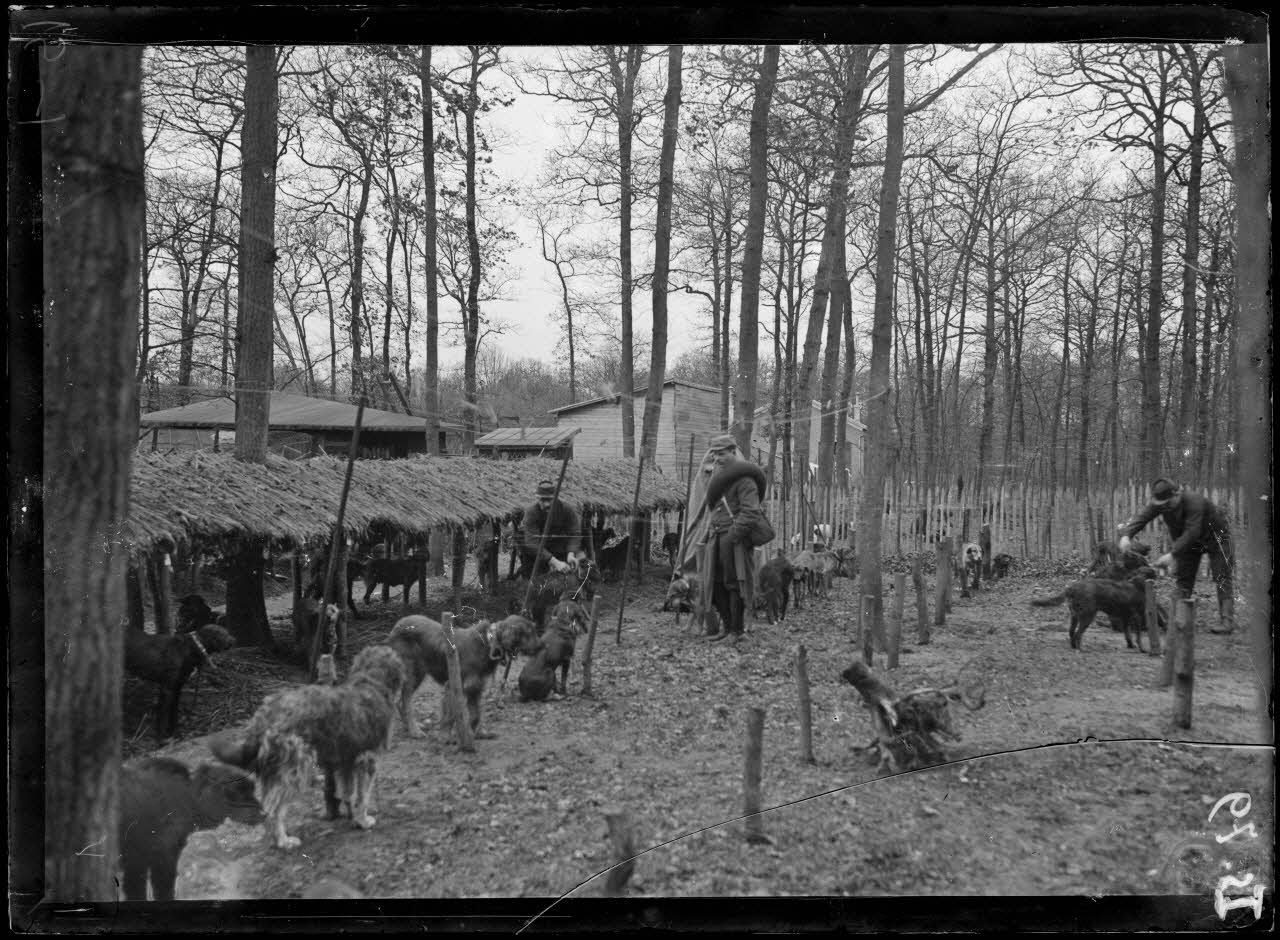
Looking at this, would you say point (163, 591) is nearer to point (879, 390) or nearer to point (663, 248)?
point (879, 390)

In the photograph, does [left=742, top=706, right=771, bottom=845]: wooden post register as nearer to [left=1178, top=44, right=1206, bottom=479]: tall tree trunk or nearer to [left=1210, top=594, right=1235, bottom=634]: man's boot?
[left=1210, top=594, right=1235, bottom=634]: man's boot

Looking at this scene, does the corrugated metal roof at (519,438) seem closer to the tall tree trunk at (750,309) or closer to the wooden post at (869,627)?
the tall tree trunk at (750,309)

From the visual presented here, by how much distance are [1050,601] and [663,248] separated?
6.35 metres

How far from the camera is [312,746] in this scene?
3.00m

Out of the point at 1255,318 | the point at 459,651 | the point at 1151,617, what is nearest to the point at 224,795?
the point at 459,651

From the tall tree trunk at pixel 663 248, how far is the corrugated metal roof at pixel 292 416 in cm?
251

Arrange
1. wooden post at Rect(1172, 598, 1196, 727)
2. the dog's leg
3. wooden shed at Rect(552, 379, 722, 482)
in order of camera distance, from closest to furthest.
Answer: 1. the dog's leg
2. wooden post at Rect(1172, 598, 1196, 727)
3. wooden shed at Rect(552, 379, 722, 482)

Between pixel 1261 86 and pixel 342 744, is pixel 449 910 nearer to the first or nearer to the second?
pixel 342 744

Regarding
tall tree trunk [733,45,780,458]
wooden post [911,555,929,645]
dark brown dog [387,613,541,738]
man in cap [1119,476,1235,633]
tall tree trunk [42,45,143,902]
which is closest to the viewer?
tall tree trunk [42,45,143,902]

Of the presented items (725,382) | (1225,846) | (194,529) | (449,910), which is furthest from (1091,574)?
(725,382)

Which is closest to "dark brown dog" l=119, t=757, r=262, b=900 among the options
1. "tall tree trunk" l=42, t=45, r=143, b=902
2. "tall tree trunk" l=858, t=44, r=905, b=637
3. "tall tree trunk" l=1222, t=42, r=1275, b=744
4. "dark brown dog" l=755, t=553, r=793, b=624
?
"tall tree trunk" l=42, t=45, r=143, b=902

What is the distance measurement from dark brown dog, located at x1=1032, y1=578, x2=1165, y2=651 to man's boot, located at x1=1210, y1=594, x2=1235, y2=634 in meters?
1.04

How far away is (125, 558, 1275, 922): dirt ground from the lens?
2672 mm

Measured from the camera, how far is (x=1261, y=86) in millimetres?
2531
